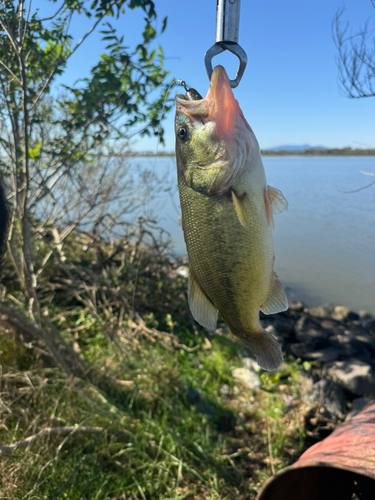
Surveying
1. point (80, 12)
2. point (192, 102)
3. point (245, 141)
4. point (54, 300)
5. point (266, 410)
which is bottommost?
point (266, 410)

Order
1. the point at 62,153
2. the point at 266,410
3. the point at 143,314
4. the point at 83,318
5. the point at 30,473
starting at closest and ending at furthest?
1. the point at 30,473
2. the point at 62,153
3. the point at 266,410
4. the point at 83,318
5. the point at 143,314

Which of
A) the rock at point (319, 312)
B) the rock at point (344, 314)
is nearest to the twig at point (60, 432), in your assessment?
the rock at point (319, 312)

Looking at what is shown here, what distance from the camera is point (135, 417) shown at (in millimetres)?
3957

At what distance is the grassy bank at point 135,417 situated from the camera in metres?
3.12

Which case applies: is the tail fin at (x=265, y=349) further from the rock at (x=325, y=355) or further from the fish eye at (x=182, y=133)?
the rock at (x=325, y=355)

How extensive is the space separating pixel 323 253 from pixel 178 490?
9.96 metres

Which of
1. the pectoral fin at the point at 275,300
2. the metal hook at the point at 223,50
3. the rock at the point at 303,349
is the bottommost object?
the rock at the point at 303,349

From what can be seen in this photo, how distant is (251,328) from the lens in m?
1.25

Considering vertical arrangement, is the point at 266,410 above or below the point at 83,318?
below

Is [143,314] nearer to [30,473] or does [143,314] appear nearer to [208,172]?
[30,473]

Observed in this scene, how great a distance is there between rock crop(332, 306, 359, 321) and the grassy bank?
11.7 ft

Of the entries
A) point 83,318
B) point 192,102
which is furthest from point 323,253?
point 192,102

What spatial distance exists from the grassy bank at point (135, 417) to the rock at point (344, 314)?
140 inches

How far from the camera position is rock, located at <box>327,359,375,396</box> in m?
4.94
